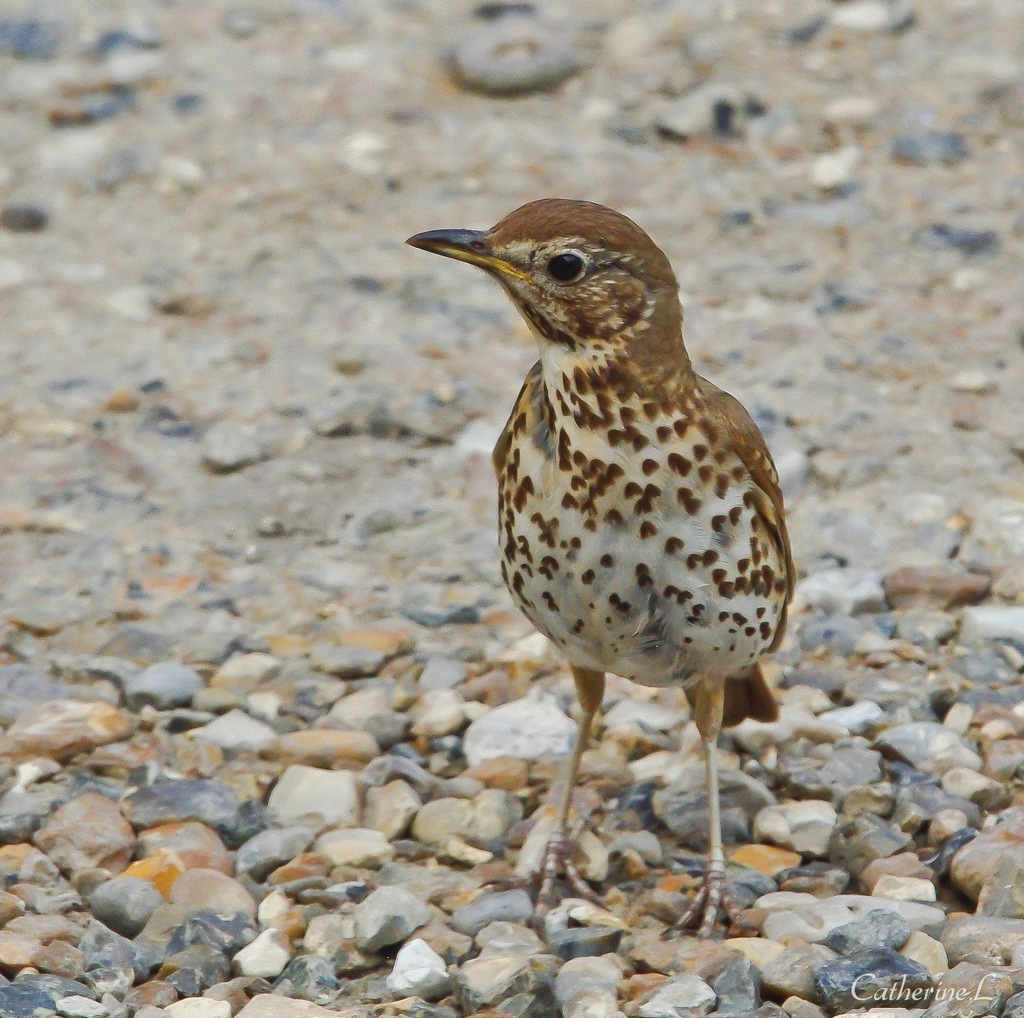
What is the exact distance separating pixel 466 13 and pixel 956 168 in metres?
3.13

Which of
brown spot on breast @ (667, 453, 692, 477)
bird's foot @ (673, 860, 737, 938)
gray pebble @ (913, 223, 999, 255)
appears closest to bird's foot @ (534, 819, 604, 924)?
bird's foot @ (673, 860, 737, 938)

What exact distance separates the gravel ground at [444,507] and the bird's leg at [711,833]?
115mm

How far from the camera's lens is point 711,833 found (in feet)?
16.7

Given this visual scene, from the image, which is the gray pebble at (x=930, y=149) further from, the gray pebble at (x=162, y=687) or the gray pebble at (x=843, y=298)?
the gray pebble at (x=162, y=687)

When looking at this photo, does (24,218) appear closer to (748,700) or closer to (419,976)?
(748,700)

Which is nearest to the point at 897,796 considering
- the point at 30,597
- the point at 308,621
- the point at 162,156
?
the point at 308,621

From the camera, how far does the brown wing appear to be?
4.80m

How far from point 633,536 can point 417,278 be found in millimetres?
4248

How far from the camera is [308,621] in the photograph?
21.2ft

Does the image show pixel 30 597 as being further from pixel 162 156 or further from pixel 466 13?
pixel 466 13

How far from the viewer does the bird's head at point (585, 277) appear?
15.2 ft

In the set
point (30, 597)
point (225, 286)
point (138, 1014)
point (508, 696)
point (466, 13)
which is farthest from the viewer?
point (466, 13)

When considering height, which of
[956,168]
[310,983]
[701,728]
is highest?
[956,168]

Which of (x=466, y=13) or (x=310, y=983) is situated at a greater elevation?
(x=466, y=13)
